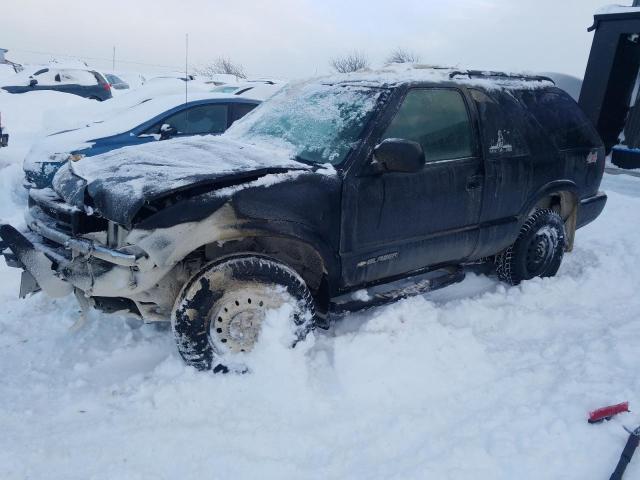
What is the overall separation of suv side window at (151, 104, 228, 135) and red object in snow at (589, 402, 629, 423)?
571cm

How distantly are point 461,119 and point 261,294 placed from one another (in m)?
2.04

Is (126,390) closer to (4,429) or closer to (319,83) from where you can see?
(4,429)

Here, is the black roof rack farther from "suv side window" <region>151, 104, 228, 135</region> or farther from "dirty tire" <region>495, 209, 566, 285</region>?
"suv side window" <region>151, 104, 228, 135</region>

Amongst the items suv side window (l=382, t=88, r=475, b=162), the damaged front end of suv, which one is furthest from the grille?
suv side window (l=382, t=88, r=475, b=162)

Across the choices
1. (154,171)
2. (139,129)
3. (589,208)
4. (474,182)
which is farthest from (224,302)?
(139,129)

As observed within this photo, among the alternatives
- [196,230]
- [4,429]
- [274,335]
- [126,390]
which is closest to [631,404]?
[274,335]

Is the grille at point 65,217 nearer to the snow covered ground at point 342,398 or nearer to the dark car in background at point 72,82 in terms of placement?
the snow covered ground at point 342,398

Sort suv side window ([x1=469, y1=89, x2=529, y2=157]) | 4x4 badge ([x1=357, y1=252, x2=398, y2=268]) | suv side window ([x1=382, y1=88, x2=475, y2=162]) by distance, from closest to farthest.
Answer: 1. 4x4 badge ([x1=357, y1=252, x2=398, y2=268])
2. suv side window ([x1=382, y1=88, x2=475, y2=162])
3. suv side window ([x1=469, y1=89, x2=529, y2=157])

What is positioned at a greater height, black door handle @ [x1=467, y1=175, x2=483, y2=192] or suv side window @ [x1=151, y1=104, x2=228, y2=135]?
black door handle @ [x1=467, y1=175, x2=483, y2=192]

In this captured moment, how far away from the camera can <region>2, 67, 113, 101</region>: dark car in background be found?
1609 cm

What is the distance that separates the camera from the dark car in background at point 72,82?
1609 centimetres

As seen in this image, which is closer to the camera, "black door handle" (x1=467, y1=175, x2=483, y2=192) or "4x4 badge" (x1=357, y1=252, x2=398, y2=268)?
"4x4 badge" (x1=357, y1=252, x2=398, y2=268)

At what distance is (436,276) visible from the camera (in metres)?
4.07

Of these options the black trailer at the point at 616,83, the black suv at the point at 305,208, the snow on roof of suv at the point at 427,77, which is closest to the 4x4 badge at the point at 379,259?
the black suv at the point at 305,208
